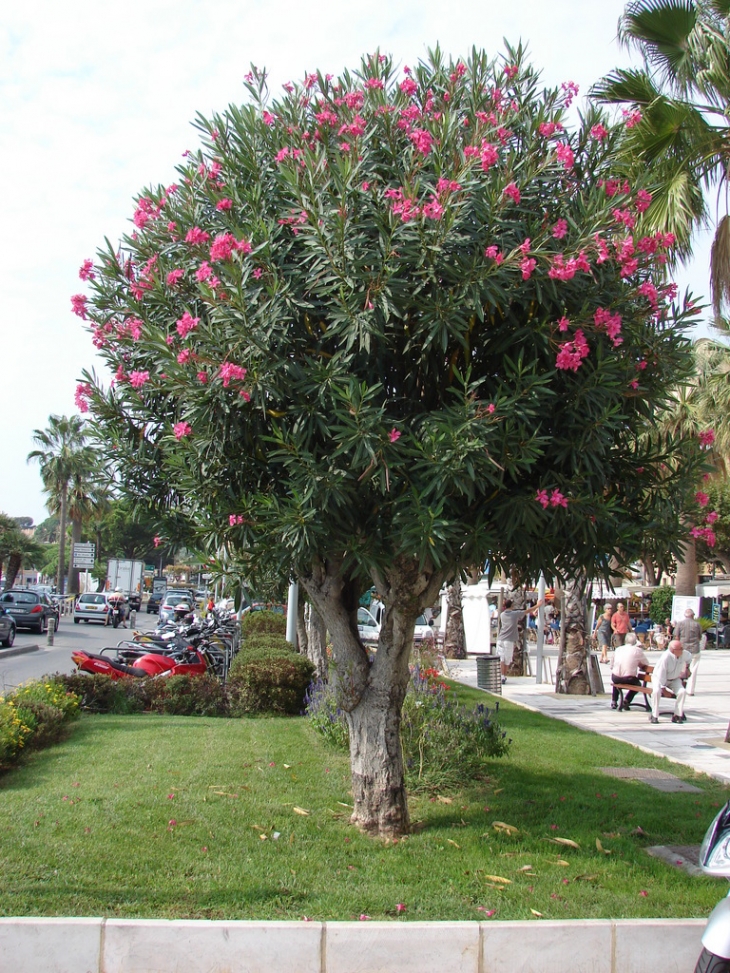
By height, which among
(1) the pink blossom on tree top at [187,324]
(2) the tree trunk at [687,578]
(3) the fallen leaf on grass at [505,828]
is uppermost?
(1) the pink blossom on tree top at [187,324]

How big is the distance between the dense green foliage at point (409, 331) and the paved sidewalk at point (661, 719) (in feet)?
18.1

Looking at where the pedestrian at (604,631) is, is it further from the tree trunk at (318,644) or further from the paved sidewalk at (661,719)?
the tree trunk at (318,644)

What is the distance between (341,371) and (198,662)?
11.9m

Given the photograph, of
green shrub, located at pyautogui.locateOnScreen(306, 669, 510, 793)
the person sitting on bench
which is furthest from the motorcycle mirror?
the person sitting on bench

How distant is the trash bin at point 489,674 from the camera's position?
56.7 ft

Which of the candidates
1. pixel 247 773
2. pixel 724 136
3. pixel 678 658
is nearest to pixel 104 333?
pixel 247 773

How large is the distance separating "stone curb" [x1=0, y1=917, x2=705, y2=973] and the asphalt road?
7.85 metres

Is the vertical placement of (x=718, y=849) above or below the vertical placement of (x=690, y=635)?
below

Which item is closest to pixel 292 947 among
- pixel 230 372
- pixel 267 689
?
pixel 230 372

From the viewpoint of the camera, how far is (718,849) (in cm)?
378

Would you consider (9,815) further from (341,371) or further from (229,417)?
(341,371)

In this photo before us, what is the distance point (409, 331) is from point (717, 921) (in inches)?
135

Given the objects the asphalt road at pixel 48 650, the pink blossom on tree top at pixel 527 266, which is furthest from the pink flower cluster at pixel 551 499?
the asphalt road at pixel 48 650

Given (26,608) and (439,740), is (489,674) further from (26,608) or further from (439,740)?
(26,608)
